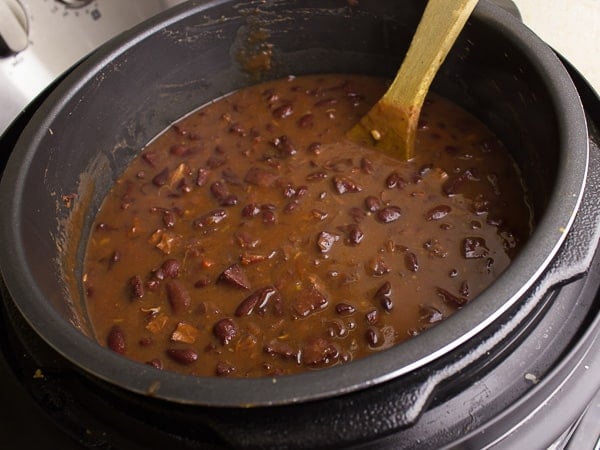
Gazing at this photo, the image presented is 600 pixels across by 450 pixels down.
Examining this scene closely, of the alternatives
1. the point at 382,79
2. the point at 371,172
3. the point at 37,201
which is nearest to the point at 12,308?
the point at 37,201

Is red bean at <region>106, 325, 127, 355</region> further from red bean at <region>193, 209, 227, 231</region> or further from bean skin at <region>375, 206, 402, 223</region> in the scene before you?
bean skin at <region>375, 206, 402, 223</region>

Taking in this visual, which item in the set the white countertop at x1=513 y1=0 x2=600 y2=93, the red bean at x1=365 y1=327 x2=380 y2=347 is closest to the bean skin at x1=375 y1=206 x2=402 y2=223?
the red bean at x1=365 y1=327 x2=380 y2=347

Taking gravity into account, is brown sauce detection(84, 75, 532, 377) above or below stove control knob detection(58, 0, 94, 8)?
below

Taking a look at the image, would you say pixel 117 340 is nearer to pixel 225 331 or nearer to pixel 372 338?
pixel 225 331

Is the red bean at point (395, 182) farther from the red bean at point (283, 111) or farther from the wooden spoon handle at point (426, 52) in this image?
the red bean at point (283, 111)

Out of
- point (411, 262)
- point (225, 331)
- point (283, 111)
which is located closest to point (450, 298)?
point (411, 262)

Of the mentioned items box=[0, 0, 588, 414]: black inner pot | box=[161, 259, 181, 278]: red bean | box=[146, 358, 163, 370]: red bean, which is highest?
box=[0, 0, 588, 414]: black inner pot
